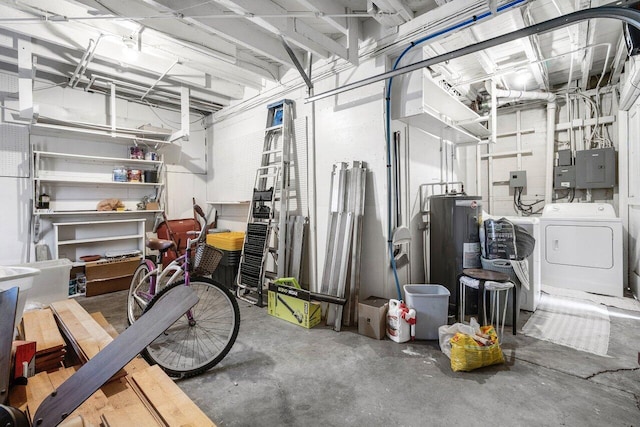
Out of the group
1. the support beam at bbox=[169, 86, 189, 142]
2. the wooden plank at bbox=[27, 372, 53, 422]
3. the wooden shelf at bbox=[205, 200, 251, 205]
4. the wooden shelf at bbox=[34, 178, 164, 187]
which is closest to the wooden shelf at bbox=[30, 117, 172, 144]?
the support beam at bbox=[169, 86, 189, 142]

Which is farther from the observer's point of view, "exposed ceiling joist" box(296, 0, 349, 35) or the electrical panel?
the electrical panel

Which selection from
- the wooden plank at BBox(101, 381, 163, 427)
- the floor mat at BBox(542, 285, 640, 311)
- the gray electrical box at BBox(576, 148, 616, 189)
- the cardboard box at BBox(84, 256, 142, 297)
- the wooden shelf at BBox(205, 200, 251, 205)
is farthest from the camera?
the wooden shelf at BBox(205, 200, 251, 205)

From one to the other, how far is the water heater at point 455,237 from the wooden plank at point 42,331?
10.4 feet

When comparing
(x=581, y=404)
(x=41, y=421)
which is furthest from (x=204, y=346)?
(x=581, y=404)

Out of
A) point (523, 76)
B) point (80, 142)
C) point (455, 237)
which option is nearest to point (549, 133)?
point (523, 76)

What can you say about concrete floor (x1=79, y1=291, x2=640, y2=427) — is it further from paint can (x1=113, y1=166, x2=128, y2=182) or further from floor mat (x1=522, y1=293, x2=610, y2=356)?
paint can (x1=113, y1=166, x2=128, y2=182)

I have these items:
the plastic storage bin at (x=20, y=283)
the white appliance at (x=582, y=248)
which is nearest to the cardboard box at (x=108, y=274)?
the plastic storage bin at (x=20, y=283)

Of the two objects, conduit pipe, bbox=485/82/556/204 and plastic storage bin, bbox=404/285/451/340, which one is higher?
conduit pipe, bbox=485/82/556/204

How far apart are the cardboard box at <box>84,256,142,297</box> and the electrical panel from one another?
21.8 feet

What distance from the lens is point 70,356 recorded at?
156 centimetres

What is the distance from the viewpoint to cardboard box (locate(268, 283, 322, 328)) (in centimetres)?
288

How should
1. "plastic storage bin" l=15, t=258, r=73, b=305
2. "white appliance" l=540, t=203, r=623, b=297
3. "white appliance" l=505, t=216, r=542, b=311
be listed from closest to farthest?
"plastic storage bin" l=15, t=258, r=73, b=305
"white appliance" l=505, t=216, r=542, b=311
"white appliance" l=540, t=203, r=623, b=297

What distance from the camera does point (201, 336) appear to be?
8.57ft

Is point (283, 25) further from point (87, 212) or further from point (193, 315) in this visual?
point (87, 212)
